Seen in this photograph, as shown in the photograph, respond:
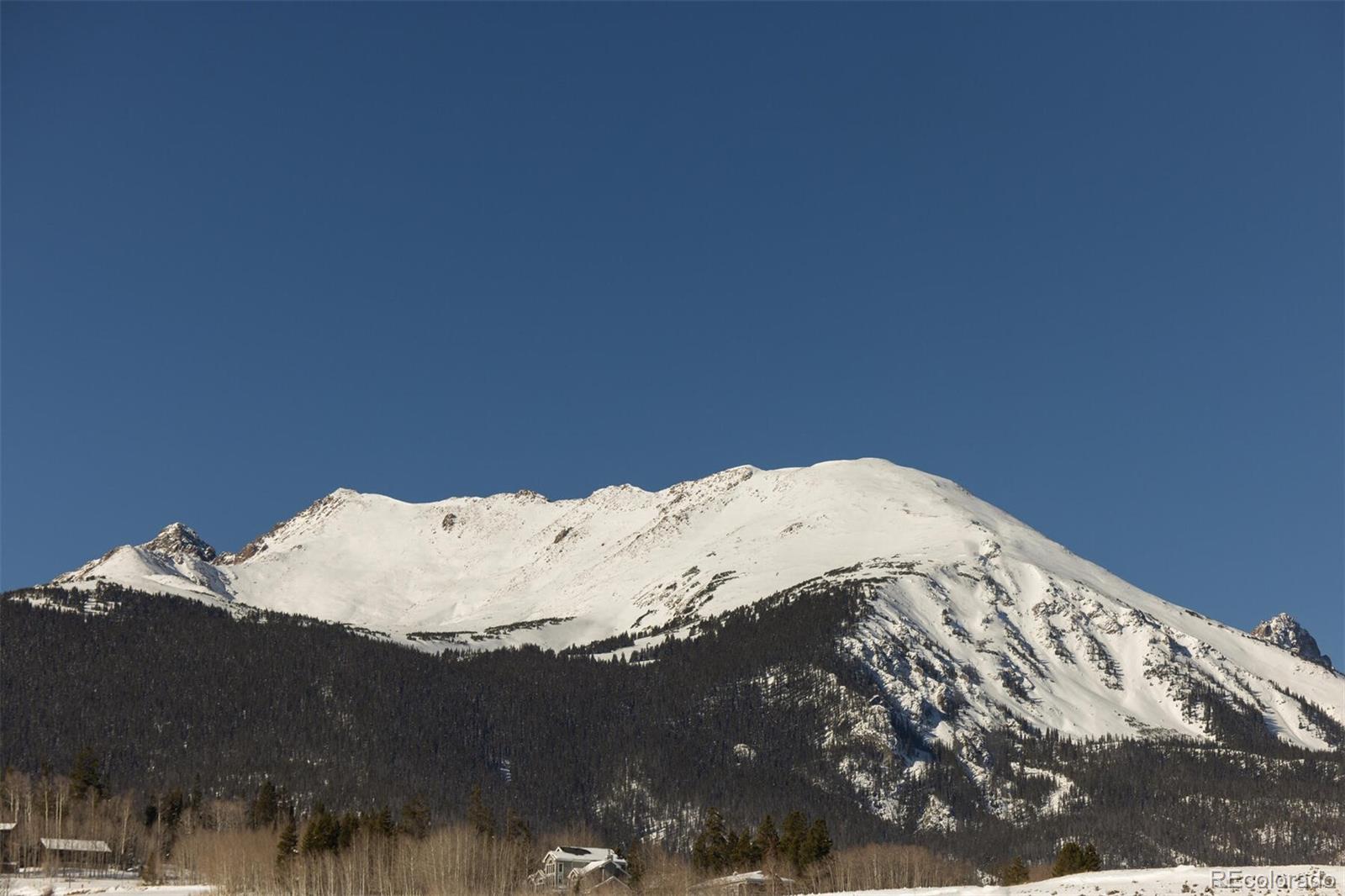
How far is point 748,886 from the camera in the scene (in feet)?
543

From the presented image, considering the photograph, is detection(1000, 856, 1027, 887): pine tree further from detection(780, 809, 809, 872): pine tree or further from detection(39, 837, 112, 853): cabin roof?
detection(39, 837, 112, 853): cabin roof

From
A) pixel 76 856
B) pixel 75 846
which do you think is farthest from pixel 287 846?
pixel 75 846

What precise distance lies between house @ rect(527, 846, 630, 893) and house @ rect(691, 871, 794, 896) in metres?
11.5

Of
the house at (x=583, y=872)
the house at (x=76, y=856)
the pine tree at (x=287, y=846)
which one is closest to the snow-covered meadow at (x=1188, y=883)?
the house at (x=583, y=872)

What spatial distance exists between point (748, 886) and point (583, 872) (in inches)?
862

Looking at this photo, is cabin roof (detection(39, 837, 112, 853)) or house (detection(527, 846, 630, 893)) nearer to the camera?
house (detection(527, 846, 630, 893))

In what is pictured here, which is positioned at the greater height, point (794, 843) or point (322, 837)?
point (322, 837)

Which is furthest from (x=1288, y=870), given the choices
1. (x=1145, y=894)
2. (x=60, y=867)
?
(x=60, y=867)

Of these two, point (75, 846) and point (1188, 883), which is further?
point (75, 846)

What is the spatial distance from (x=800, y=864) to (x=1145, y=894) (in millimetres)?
91638

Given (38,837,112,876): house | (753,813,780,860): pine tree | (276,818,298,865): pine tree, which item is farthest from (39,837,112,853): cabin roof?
(753,813,780,860): pine tree

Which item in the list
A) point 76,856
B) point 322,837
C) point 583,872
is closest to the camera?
point 322,837

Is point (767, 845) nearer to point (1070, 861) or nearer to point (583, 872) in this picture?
point (583, 872)

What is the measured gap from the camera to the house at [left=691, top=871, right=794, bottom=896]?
164 meters
